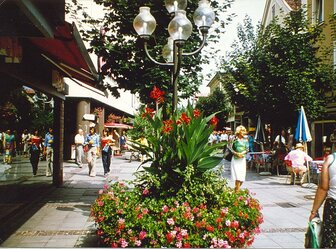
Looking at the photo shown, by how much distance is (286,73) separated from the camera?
1559cm

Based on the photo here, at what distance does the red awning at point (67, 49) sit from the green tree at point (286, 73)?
8459 millimetres

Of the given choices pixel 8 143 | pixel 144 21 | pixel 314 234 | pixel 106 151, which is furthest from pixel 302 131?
pixel 8 143

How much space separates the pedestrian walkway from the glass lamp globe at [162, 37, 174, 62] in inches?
116

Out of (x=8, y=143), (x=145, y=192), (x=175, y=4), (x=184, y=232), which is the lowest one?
(x=184, y=232)

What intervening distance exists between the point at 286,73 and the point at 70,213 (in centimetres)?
1020

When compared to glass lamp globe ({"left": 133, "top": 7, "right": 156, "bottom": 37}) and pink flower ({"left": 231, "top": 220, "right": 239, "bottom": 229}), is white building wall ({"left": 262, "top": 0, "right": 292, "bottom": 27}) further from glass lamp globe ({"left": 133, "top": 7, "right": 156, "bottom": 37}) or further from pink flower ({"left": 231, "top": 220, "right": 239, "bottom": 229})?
pink flower ({"left": 231, "top": 220, "right": 239, "bottom": 229})

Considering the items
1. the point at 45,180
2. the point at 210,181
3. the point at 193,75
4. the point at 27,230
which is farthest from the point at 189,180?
the point at 45,180

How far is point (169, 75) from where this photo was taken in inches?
354

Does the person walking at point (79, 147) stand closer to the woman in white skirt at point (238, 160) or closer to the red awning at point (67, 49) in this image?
the red awning at point (67, 49)

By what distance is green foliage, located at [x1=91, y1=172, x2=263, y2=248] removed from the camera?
497cm

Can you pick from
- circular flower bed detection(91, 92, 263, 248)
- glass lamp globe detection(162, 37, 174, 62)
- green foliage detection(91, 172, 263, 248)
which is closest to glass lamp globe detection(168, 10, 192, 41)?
glass lamp globe detection(162, 37, 174, 62)

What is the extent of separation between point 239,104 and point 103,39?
1122cm

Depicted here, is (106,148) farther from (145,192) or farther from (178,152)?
(178,152)

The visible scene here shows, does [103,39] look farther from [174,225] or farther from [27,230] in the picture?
[174,225]
